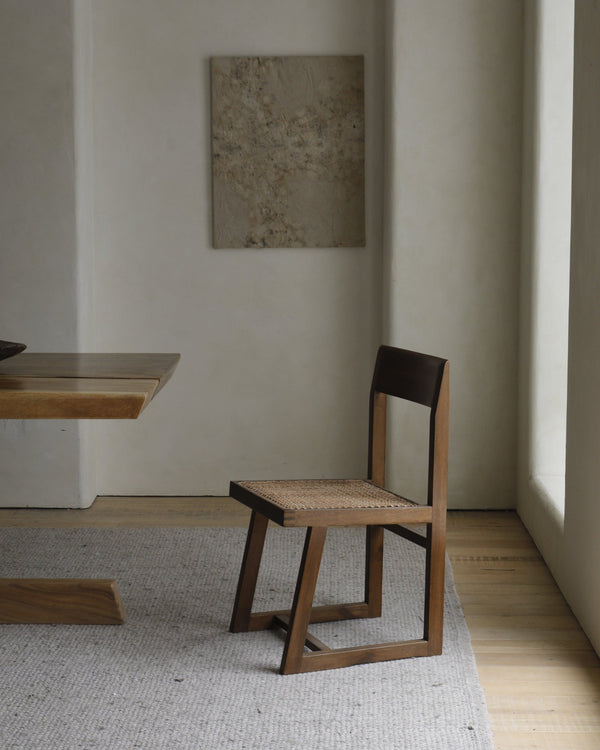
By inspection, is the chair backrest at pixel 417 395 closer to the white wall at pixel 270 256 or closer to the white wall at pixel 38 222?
the white wall at pixel 270 256

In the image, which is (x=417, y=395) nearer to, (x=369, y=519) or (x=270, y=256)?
(x=369, y=519)

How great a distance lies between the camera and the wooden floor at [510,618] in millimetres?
2035

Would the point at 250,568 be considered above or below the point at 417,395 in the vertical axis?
below

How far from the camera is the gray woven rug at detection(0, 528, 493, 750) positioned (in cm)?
195

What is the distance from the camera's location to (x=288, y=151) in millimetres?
3920

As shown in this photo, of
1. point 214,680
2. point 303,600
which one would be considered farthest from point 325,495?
point 214,680

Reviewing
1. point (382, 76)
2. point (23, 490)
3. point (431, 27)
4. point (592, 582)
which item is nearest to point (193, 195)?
point (382, 76)

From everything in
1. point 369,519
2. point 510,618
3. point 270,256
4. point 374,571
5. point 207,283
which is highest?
point 270,256

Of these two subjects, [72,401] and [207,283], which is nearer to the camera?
[72,401]

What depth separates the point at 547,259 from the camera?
11.5 feet

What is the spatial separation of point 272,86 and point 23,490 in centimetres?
197

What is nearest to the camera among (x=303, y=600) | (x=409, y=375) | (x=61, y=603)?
(x=303, y=600)

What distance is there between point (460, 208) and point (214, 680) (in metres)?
2.25

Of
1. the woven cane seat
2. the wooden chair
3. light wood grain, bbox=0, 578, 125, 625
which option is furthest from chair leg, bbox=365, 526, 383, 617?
light wood grain, bbox=0, 578, 125, 625
